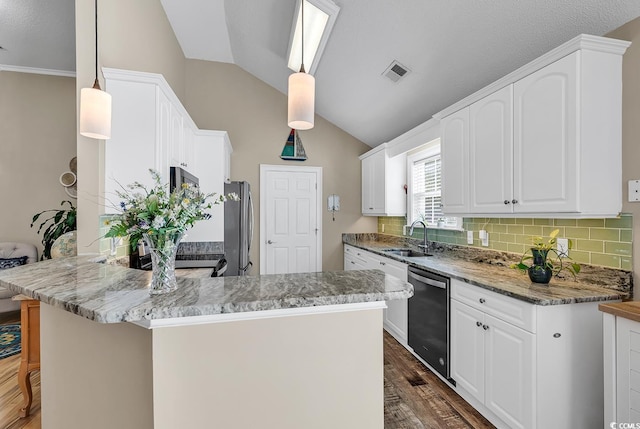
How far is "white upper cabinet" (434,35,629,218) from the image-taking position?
1682 millimetres

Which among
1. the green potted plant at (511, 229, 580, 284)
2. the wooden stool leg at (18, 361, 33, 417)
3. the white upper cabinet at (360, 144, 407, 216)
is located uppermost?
the white upper cabinet at (360, 144, 407, 216)

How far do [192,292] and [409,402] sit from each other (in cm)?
186

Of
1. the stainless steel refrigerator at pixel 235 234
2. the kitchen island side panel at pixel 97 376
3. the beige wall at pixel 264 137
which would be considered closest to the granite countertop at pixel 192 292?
the kitchen island side panel at pixel 97 376

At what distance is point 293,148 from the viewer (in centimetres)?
467

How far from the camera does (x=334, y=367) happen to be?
3.70 feet

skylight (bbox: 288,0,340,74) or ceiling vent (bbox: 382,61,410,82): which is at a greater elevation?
skylight (bbox: 288,0,340,74)

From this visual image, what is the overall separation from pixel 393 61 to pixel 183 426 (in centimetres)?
306

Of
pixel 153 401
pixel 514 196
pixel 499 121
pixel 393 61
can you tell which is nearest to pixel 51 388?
pixel 153 401

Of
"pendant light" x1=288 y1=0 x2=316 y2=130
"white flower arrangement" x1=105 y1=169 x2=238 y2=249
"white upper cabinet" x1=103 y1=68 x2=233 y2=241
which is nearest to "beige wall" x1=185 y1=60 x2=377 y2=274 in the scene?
"white upper cabinet" x1=103 y1=68 x2=233 y2=241

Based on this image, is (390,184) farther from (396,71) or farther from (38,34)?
(38,34)

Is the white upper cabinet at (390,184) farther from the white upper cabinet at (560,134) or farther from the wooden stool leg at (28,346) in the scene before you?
the wooden stool leg at (28,346)

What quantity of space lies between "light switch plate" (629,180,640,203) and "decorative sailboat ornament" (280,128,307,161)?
3.66 meters

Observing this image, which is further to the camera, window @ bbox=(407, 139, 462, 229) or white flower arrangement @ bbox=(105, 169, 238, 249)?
window @ bbox=(407, 139, 462, 229)

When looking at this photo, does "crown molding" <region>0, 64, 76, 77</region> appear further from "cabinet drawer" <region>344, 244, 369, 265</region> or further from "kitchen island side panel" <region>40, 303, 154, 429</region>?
"cabinet drawer" <region>344, 244, 369, 265</region>
